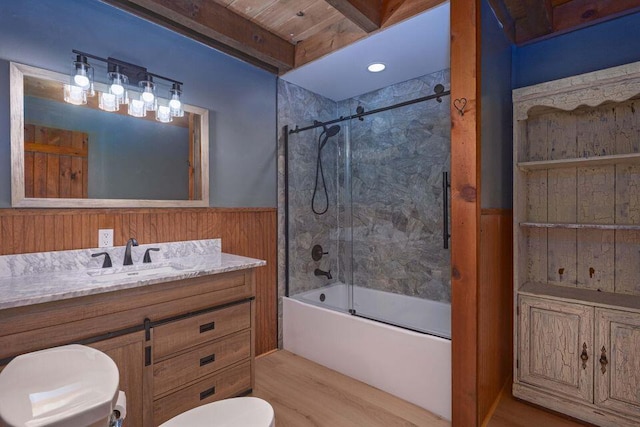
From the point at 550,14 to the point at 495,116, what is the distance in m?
0.86

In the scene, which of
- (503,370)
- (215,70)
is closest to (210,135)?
(215,70)

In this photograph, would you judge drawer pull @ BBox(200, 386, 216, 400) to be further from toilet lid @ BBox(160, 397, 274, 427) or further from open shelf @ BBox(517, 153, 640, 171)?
open shelf @ BBox(517, 153, 640, 171)

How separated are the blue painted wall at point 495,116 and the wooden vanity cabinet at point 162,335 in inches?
63.2

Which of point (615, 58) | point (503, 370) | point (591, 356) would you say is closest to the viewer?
point (591, 356)

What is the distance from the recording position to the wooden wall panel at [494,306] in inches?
69.1

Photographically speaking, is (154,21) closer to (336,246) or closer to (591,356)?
(336,246)

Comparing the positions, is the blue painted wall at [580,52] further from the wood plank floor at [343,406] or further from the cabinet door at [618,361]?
the wood plank floor at [343,406]

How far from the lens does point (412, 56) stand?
245cm

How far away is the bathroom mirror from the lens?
1.67 metres

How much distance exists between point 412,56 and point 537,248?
169cm

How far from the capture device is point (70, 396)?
756 mm

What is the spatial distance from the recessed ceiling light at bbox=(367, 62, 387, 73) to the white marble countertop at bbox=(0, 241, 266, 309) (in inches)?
70.4

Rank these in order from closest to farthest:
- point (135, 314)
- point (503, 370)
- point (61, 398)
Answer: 1. point (61, 398)
2. point (135, 314)
3. point (503, 370)

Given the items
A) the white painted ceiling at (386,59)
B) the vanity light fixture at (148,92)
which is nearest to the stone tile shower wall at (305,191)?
the white painted ceiling at (386,59)
